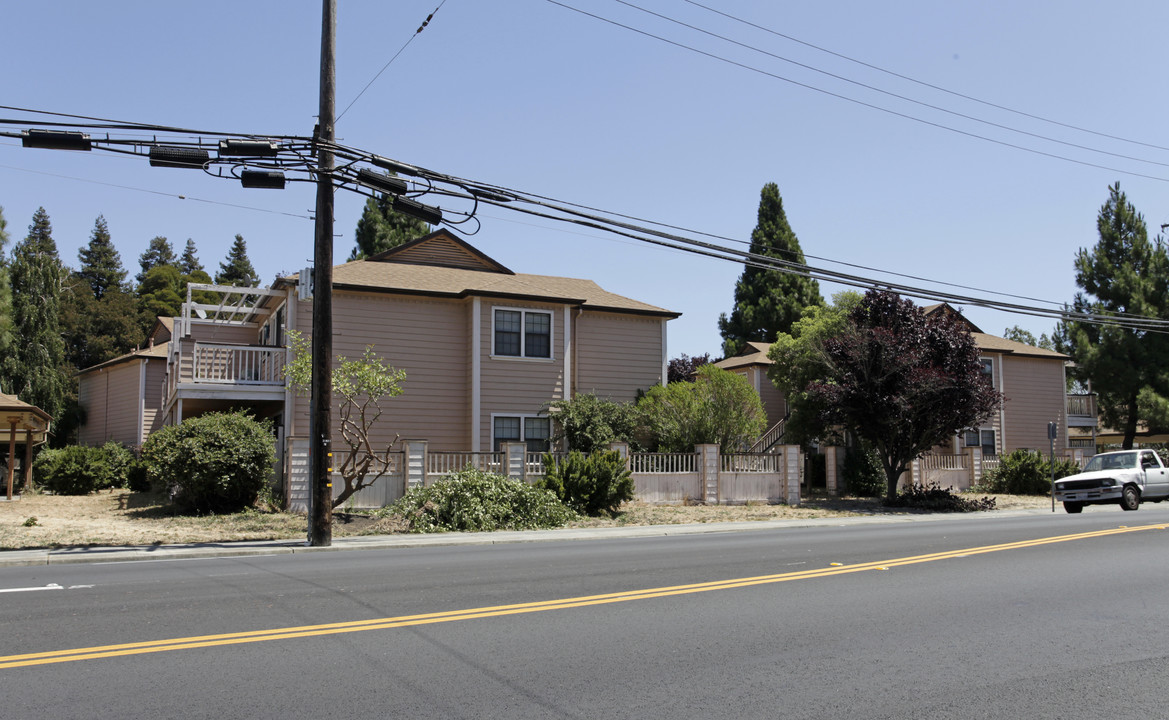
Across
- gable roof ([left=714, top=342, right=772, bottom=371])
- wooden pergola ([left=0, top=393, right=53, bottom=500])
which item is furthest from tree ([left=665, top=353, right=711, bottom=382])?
wooden pergola ([left=0, top=393, right=53, bottom=500])

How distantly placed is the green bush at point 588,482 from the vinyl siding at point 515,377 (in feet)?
16.1

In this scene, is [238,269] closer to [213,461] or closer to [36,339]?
[36,339]

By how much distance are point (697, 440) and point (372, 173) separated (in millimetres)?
13123

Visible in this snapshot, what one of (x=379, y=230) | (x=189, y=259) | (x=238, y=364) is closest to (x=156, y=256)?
(x=189, y=259)

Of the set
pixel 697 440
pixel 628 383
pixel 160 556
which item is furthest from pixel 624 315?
pixel 160 556

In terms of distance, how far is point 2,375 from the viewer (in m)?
36.8

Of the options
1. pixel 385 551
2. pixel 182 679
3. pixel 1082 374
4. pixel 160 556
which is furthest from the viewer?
pixel 1082 374

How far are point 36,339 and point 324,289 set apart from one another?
3048 centimetres

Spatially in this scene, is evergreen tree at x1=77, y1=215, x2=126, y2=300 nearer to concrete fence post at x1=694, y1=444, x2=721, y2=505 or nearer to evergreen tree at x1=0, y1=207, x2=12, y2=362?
evergreen tree at x1=0, y1=207, x2=12, y2=362

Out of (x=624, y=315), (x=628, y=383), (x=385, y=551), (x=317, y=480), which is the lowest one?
(x=385, y=551)

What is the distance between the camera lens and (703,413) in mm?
24484

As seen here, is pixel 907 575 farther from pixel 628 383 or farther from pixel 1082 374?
pixel 1082 374

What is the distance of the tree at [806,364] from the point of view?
28.4m

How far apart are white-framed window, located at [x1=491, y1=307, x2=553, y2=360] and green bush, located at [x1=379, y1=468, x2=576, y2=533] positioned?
650 cm
